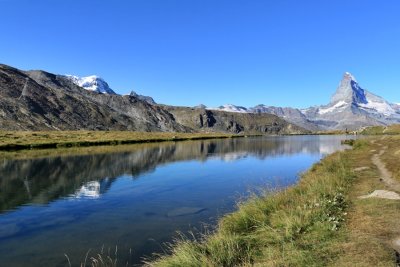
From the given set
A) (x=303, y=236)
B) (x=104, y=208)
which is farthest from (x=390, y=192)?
(x=104, y=208)

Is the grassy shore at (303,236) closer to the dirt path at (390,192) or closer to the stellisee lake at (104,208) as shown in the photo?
the dirt path at (390,192)

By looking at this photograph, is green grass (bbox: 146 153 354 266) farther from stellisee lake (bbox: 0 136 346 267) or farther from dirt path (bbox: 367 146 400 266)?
stellisee lake (bbox: 0 136 346 267)

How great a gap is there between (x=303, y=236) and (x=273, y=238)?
112cm

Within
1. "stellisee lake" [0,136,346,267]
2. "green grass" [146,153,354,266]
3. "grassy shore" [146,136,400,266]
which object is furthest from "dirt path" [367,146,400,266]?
"stellisee lake" [0,136,346,267]

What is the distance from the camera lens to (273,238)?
49.1 ft

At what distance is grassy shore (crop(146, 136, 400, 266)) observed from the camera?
1206cm

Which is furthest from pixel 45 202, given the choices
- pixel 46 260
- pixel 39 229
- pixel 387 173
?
pixel 387 173

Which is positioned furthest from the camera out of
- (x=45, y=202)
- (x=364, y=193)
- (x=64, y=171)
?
(x=64, y=171)

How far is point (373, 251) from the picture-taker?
39.4ft

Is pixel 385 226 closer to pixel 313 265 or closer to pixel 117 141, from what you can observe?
pixel 313 265

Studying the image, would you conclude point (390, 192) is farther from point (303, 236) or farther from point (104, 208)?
point (104, 208)

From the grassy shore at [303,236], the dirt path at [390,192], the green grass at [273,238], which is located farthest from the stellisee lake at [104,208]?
the dirt path at [390,192]

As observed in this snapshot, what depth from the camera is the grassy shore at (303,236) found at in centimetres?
1206

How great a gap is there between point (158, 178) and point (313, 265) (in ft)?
121
